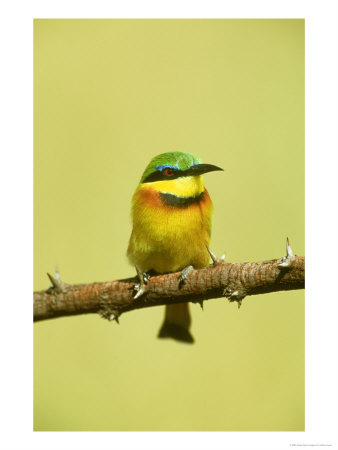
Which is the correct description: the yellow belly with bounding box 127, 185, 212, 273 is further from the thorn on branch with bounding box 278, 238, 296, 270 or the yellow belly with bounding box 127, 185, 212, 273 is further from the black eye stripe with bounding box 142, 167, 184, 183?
the thorn on branch with bounding box 278, 238, 296, 270

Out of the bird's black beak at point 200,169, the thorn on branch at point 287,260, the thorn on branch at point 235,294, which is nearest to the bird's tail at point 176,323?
the bird's black beak at point 200,169

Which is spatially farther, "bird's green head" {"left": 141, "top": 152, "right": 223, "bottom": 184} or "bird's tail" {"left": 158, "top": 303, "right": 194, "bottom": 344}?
"bird's tail" {"left": 158, "top": 303, "right": 194, "bottom": 344}

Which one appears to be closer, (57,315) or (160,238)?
(57,315)

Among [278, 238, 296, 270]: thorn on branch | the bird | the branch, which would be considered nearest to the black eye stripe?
the bird

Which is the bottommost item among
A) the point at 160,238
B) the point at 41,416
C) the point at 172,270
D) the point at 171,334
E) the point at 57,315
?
the point at 41,416

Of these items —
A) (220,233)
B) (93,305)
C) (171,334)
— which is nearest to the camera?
(93,305)

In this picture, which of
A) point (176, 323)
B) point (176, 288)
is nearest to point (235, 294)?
point (176, 288)
